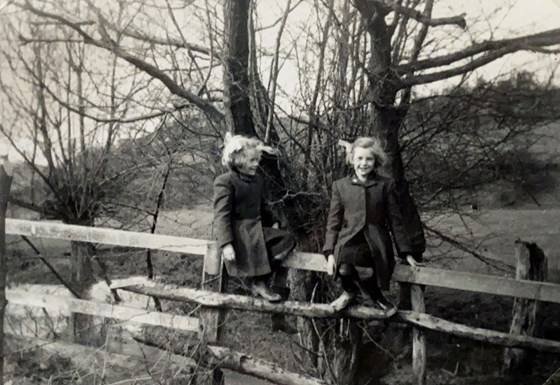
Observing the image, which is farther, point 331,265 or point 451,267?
point 451,267

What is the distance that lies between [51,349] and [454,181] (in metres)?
2.04

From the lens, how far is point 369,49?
2.44 meters

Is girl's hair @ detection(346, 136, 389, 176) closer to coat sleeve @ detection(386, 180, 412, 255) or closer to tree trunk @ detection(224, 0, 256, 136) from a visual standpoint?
coat sleeve @ detection(386, 180, 412, 255)

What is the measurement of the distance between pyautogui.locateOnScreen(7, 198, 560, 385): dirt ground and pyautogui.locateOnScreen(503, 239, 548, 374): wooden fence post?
0.10ft

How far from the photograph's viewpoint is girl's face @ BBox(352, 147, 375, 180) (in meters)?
2.26

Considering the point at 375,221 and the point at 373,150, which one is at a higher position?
the point at 373,150

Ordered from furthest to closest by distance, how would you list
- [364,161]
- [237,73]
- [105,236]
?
[105,236]
[237,73]
[364,161]

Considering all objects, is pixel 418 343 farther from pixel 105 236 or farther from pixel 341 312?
pixel 105 236

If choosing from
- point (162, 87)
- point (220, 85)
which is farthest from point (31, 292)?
point (220, 85)

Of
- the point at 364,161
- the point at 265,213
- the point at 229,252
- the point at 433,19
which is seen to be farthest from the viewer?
the point at 265,213

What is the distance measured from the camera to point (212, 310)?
2619 millimetres

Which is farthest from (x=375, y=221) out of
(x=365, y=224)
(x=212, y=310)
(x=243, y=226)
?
(x=212, y=310)

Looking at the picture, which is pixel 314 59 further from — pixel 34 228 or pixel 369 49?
pixel 34 228

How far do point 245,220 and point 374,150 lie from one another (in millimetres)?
594
